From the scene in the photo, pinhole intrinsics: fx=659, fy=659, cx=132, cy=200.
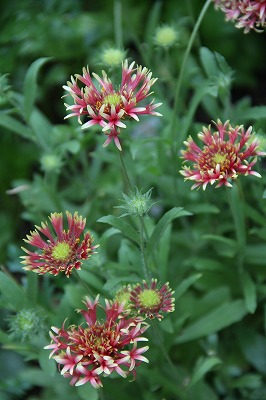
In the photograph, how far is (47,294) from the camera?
6.38 feet

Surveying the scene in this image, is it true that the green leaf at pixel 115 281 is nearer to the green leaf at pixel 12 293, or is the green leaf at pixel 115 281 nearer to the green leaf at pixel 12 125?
the green leaf at pixel 12 293

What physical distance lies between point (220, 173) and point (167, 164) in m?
0.61

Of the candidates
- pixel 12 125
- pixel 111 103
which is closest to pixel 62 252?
pixel 111 103

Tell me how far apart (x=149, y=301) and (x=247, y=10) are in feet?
2.31

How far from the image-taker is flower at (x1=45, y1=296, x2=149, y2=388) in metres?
1.26

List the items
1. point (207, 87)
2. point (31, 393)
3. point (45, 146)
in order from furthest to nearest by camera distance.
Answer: point (31, 393) < point (45, 146) < point (207, 87)

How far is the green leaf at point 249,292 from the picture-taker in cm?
175

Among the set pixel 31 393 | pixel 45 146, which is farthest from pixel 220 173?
pixel 31 393

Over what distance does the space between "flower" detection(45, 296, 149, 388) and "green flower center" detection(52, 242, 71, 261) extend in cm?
12

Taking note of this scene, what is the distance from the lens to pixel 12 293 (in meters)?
1.66

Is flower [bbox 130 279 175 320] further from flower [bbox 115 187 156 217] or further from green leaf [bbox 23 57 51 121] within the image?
green leaf [bbox 23 57 51 121]

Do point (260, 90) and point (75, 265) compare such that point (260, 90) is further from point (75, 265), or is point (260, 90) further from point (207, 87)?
point (75, 265)

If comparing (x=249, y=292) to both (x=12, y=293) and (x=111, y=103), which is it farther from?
(x=111, y=103)

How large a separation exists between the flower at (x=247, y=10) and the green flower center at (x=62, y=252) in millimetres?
685
